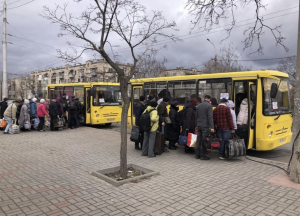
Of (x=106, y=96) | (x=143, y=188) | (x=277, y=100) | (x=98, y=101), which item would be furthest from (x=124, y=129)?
(x=106, y=96)

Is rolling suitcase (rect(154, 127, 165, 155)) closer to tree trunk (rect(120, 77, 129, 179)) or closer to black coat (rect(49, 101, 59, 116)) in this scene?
tree trunk (rect(120, 77, 129, 179))

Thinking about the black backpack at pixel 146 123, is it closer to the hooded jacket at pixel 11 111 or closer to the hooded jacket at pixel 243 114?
the hooded jacket at pixel 243 114

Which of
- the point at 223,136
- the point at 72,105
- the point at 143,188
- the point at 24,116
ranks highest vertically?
the point at 72,105

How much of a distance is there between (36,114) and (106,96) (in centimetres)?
402

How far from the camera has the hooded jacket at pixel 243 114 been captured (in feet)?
25.9

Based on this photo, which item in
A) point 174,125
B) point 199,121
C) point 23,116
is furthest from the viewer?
point 23,116

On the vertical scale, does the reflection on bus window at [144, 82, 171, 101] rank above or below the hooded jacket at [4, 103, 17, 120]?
above

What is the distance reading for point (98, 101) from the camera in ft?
49.4

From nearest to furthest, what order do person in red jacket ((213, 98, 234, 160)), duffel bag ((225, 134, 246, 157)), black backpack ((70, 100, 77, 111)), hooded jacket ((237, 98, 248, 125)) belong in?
duffel bag ((225, 134, 246, 157))
person in red jacket ((213, 98, 234, 160))
hooded jacket ((237, 98, 248, 125))
black backpack ((70, 100, 77, 111))

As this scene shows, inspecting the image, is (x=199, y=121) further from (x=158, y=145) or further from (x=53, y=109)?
(x=53, y=109)

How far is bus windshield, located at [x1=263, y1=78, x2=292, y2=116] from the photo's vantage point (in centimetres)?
773

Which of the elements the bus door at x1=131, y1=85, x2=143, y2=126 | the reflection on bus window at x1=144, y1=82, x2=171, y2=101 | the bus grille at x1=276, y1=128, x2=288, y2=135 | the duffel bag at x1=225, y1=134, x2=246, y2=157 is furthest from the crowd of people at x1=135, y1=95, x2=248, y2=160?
the bus door at x1=131, y1=85, x2=143, y2=126

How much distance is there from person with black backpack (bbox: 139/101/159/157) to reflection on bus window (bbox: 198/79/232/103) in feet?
8.01

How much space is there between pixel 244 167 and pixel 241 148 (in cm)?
61
